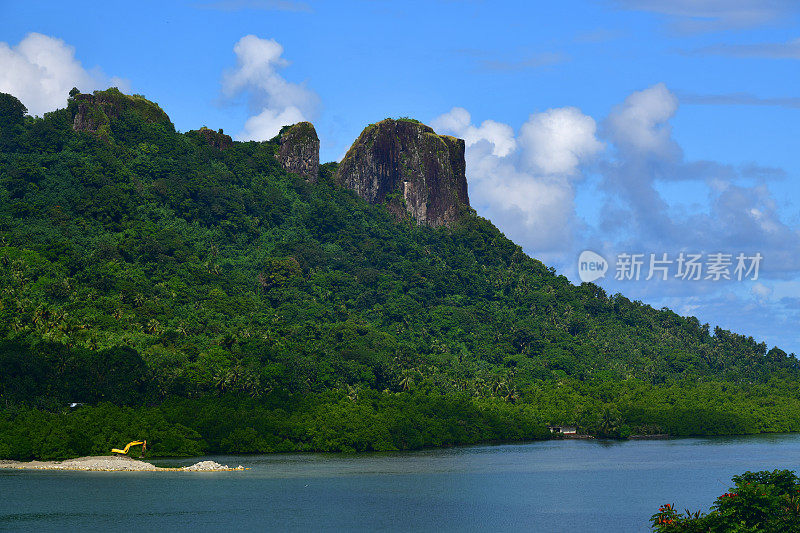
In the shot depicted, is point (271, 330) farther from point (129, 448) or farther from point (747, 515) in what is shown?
point (747, 515)

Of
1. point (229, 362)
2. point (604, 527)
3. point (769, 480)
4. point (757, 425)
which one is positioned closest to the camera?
point (769, 480)

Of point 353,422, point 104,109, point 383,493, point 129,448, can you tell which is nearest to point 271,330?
point 353,422

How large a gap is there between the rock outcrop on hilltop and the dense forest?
576mm

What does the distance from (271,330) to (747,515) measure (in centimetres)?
9487

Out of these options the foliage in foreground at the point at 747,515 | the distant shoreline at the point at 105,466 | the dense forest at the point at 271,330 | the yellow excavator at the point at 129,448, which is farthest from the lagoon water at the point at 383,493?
the foliage in foreground at the point at 747,515

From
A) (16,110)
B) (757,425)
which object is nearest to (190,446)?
(757,425)

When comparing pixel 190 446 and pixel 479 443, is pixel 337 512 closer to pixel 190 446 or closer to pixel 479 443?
pixel 190 446

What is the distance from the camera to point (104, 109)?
18712 cm

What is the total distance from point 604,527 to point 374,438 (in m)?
49.0

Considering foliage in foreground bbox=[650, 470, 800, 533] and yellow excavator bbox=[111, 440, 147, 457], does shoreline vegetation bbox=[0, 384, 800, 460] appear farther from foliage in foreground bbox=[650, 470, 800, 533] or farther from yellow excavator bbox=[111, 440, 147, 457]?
foliage in foreground bbox=[650, 470, 800, 533]

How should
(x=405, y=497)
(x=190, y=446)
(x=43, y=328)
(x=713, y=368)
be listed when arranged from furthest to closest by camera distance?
(x=713, y=368), (x=43, y=328), (x=190, y=446), (x=405, y=497)

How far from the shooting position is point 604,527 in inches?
2453

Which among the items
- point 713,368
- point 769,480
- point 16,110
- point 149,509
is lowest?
point 149,509

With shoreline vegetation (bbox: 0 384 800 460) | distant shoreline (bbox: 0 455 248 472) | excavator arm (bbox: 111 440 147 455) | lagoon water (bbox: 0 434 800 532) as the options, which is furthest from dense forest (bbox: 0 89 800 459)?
lagoon water (bbox: 0 434 800 532)
